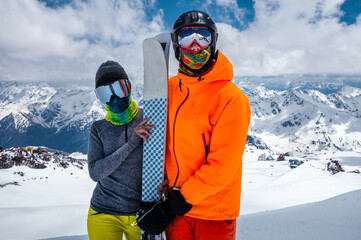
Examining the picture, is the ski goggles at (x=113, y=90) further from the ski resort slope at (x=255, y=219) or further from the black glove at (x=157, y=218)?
the ski resort slope at (x=255, y=219)

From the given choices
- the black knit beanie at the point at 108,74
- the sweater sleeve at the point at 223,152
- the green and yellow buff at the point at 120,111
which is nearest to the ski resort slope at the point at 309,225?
the sweater sleeve at the point at 223,152

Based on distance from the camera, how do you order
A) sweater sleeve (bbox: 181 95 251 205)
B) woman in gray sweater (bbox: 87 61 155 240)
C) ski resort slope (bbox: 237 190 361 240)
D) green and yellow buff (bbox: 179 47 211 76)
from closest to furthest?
sweater sleeve (bbox: 181 95 251 205) < green and yellow buff (bbox: 179 47 211 76) < woman in gray sweater (bbox: 87 61 155 240) < ski resort slope (bbox: 237 190 361 240)

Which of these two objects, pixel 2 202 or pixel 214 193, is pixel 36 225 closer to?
pixel 214 193

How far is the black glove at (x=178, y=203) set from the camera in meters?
2.39

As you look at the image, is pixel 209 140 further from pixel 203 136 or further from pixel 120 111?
pixel 120 111

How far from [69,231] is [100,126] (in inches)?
172

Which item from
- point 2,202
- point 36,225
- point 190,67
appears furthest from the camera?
point 2,202

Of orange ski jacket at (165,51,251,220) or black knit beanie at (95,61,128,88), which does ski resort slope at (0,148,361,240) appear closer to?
orange ski jacket at (165,51,251,220)

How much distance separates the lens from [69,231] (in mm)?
5820

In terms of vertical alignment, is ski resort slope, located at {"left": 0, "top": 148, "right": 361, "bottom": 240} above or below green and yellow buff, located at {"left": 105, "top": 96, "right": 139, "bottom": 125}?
below

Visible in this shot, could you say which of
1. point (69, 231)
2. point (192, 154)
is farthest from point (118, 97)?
point (69, 231)

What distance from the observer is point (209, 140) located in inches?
95.6

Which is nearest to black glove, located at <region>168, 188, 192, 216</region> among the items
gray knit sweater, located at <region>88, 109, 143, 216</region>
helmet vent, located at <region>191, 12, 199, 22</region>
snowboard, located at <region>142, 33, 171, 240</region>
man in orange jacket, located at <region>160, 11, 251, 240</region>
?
man in orange jacket, located at <region>160, 11, 251, 240</region>

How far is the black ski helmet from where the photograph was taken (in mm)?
2731
